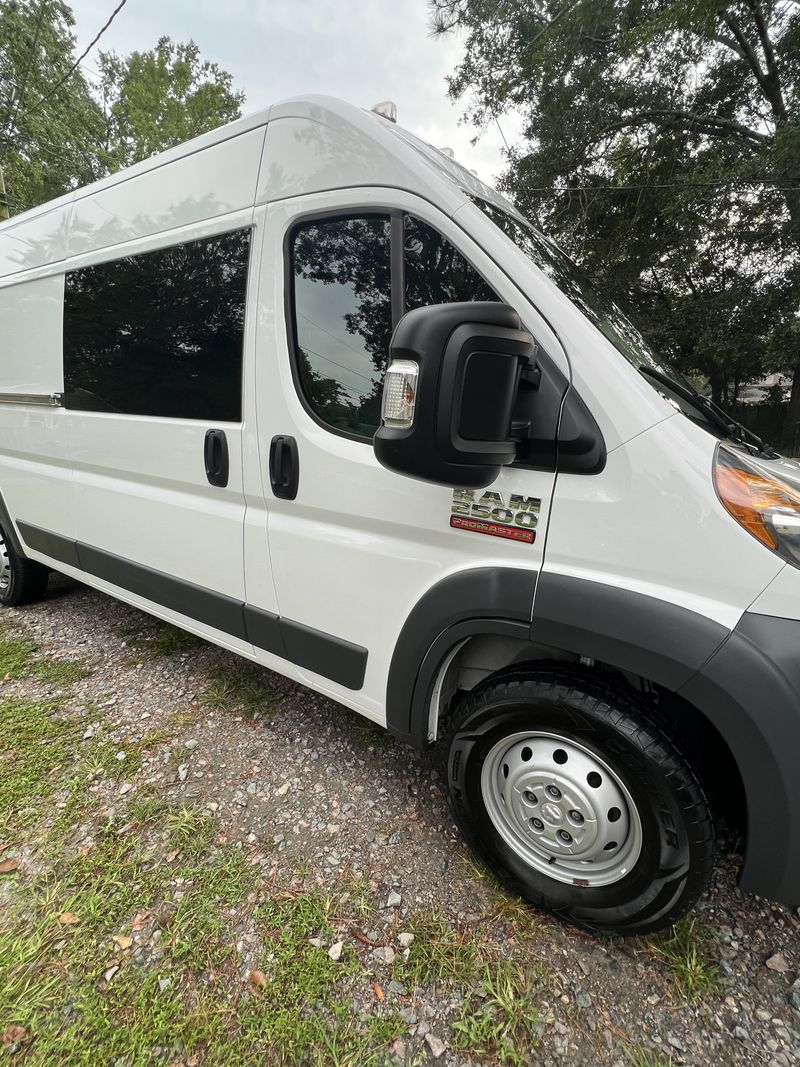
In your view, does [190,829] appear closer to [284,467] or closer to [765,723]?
[284,467]

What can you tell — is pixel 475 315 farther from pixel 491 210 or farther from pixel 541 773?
pixel 541 773

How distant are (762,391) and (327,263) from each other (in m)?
16.4

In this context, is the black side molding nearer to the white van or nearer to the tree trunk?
the white van

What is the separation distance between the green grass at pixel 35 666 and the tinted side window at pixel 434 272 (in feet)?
9.11

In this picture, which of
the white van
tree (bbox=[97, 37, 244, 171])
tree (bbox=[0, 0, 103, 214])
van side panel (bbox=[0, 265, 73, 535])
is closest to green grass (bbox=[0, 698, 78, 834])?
the white van

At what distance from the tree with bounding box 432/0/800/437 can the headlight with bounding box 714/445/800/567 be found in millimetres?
9261

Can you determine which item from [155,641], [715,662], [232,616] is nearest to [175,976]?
[232,616]

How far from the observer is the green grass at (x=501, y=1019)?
1.35 meters

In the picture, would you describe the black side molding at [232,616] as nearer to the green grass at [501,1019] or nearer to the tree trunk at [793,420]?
the green grass at [501,1019]

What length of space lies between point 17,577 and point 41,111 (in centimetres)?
1912

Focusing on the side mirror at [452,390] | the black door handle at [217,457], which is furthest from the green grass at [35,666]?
the side mirror at [452,390]

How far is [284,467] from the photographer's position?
6.25 feet

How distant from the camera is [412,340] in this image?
119cm

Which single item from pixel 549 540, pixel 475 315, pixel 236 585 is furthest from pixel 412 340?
pixel 236 585
